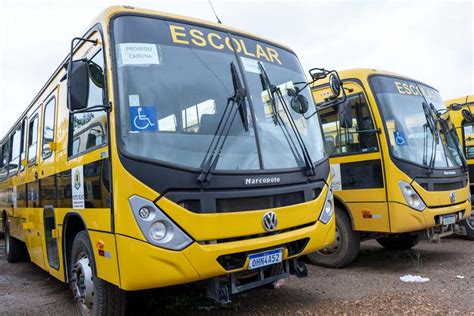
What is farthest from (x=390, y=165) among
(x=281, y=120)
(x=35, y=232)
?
(x=35, y=232)

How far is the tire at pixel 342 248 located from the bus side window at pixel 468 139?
12.6 feet

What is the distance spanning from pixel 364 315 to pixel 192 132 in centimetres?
235

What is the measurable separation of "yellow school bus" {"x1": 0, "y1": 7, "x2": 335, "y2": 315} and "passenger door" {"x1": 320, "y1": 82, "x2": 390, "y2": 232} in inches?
67.0

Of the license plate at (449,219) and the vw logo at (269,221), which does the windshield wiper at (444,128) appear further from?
the vw logo at (269,221)

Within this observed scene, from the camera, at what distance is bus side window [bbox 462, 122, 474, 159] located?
8445 mm

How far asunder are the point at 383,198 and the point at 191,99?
3.30 meters

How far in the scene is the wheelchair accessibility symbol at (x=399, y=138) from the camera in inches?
227

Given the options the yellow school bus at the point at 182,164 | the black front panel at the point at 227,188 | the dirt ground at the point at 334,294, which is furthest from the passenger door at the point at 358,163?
the black front panel at the point at 227,188

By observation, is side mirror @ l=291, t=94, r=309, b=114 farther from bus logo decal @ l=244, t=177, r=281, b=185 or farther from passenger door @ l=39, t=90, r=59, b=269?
passenger door @ l=39, t=90, r=59, b=269

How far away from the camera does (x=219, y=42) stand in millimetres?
4082

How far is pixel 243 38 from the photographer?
4.33 metres

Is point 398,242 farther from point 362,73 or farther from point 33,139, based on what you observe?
point 33,139

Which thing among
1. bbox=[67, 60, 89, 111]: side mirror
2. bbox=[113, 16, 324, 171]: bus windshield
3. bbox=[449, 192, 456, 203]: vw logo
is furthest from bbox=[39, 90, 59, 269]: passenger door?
bbox=[449, 192, 456, 203]: vw logo

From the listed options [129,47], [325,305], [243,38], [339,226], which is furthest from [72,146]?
[339,226]
